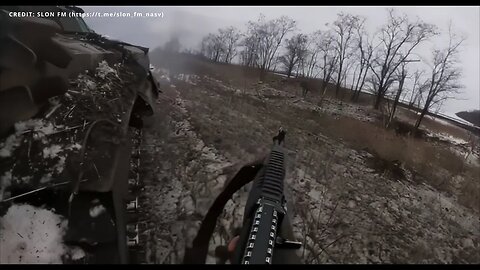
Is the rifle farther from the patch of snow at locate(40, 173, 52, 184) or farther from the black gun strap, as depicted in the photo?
the patch of snow at locate(40, 173, 52, 184)

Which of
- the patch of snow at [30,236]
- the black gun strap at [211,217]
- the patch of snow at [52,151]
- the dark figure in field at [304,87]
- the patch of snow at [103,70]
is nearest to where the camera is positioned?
the patch of snow at [30,236]

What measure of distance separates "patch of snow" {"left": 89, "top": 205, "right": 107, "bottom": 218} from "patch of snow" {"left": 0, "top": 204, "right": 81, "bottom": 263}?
0.18 meters

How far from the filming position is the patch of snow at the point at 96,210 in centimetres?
241

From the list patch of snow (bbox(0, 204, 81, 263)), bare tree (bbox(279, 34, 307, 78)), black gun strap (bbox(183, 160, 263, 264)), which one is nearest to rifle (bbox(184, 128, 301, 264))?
black gun strap (bbox(183, 160, 263, 264))

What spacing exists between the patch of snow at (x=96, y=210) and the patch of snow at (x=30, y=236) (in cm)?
18

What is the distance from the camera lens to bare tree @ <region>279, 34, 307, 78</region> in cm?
2948

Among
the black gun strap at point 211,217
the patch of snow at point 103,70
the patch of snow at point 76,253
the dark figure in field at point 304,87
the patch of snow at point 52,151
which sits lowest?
the black gun strap at point 211,217

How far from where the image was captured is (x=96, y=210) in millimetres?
2438

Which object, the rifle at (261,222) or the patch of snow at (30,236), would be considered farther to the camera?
the rifle at (261,222)

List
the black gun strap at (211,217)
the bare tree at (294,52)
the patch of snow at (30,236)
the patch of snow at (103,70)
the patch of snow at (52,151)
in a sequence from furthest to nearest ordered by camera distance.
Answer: the bare tree at (294,52)
the black gun strap at (211,217)
the patch of snow at (103,70)
the patch of snow at (52,151)
the patch of snow at (30,236)

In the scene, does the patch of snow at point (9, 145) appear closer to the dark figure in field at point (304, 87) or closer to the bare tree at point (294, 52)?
the dark figure in field at point (304, 87)

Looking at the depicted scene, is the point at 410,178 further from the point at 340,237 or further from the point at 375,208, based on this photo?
the point at 340,237

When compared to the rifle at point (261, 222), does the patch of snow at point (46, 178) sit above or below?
above

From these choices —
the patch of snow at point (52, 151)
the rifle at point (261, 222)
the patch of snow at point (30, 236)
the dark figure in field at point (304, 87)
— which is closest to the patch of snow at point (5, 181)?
the patch of snow at point (30, 236)
